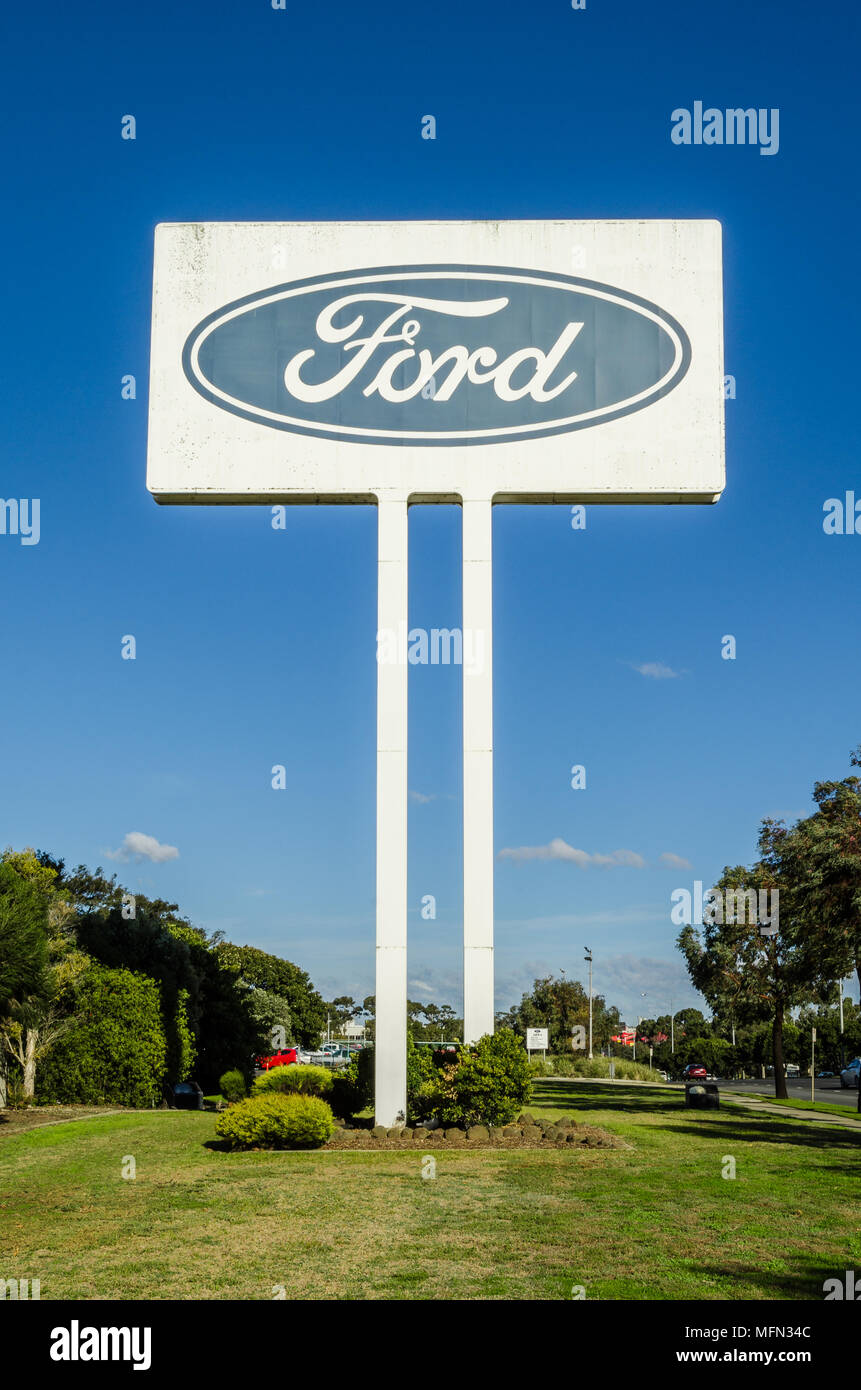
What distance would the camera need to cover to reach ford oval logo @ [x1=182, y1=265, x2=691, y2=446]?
2347 cm

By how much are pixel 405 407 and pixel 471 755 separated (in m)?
7.19

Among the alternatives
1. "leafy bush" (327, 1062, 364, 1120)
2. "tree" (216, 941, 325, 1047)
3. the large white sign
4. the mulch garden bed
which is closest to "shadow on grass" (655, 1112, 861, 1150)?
the mulch garden bed

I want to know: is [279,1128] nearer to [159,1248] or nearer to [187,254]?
[159,1248]

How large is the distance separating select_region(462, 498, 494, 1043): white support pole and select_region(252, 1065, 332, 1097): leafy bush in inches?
129

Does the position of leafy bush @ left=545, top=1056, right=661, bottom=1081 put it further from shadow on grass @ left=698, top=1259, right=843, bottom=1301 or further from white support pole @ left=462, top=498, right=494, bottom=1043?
shadow on grass @ left=698, top=1259, right=843, bottom=1301

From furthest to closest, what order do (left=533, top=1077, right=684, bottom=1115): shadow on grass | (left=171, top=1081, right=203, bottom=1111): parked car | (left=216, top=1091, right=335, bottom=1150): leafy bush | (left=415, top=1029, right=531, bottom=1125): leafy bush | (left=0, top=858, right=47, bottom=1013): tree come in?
(left=533, top=1077, right=684, bottom=1115): shadow on grass < (left=171, top=1081, right=203, bottom=1111): parked car < (left=0, top=858, right=47, bottom=1013): tree < (left=415, top=1029, right=531, bottom=1125): leafy bush < (left=216, top=1091, right=335, bottom=1150): leafy bush

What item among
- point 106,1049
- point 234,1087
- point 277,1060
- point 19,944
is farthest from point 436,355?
point 277,1060

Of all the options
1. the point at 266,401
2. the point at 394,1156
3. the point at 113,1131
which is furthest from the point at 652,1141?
the point at 266,401

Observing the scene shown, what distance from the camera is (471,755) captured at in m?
22.2

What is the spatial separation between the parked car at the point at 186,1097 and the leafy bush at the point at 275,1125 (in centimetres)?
1374

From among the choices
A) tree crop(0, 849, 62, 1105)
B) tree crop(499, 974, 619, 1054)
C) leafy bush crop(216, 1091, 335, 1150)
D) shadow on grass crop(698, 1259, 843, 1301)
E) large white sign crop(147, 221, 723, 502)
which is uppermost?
large white sign crop(147, 221, 723, 502)

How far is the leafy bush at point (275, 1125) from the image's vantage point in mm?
18859

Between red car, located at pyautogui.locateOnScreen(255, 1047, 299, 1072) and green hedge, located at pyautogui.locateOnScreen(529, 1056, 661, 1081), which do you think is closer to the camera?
red car, located at pyautogui.locateOnScreen(255, 1047, 299, 1072)

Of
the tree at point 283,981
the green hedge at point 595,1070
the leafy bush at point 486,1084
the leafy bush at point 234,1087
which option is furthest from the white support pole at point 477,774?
the green hedge at point 595,1070
